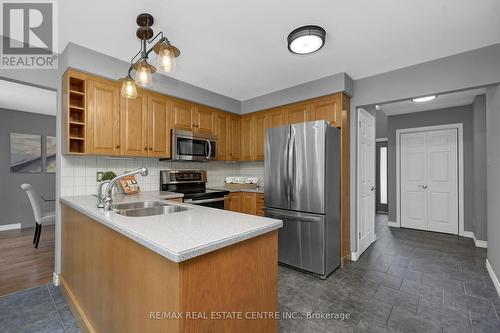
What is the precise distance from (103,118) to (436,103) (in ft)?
17.5

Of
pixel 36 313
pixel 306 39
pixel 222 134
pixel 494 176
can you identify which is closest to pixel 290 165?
pixel 306 39

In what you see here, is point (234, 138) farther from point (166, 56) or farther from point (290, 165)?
point (166, 56)

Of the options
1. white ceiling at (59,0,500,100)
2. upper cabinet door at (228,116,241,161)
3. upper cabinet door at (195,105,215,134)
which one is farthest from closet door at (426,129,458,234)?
upper cabinet door at (195,105,215,134)

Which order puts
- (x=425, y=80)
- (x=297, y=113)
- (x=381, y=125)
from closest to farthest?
(x=425, y=80)
(x=297, y=113)
(x=381, y=125)

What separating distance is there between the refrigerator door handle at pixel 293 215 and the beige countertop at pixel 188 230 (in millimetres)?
1433

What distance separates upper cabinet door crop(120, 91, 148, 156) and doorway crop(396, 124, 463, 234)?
4.94 meters

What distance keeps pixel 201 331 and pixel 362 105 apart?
3.11 m

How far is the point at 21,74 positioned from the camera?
2273 millimetres

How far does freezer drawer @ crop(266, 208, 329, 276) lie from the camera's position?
2.64m

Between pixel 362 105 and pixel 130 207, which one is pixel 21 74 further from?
pixel 362 105

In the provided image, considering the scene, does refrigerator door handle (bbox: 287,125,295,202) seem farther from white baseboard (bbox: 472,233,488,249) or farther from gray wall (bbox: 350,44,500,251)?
white baseboard (bbox: 472,233,488,249)

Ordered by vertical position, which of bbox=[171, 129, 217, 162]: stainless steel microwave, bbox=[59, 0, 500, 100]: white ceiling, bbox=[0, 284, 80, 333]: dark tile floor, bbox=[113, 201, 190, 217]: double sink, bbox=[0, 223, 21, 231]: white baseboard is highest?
bbox=[59, 0, 500, 100]: white ceiling

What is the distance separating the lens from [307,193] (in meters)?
2.74

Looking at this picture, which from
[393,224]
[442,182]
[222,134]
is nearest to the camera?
[222,134]
